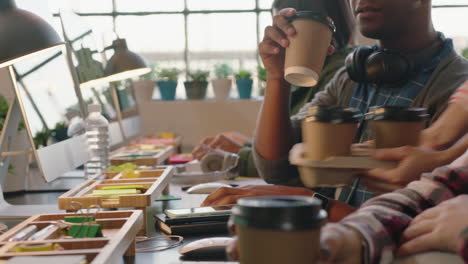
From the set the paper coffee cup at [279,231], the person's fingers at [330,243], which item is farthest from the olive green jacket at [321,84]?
the paper coffee cup at [279,231]

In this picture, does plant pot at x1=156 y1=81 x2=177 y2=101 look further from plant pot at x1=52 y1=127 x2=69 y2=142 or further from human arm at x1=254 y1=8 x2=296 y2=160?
human arm at x1=254 y1=8 x2=296 y2=160

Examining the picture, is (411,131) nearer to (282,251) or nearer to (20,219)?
(282,251)

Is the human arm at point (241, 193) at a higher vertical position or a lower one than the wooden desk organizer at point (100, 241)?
lower

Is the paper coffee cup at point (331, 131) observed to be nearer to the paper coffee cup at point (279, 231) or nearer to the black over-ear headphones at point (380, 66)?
the paper coffee cup at point (279, 231)

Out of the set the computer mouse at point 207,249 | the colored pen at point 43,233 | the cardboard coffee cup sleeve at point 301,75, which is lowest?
the computer mouse at point 207,249

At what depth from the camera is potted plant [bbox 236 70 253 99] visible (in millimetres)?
4594

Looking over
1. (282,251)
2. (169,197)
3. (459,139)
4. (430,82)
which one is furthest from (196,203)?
(282,251)

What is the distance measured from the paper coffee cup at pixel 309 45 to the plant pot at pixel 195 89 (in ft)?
11.4

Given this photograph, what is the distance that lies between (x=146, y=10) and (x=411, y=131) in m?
4.48

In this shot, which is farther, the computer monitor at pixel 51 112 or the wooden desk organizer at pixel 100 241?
the computer monitor at pixel 51 112

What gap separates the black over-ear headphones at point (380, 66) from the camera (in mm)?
1613

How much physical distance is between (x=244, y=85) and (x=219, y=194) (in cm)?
306

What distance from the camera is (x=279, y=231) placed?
63 cm

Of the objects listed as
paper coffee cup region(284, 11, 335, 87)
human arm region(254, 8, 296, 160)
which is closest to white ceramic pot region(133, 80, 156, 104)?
human arm region(254, 8, 296, 160)
